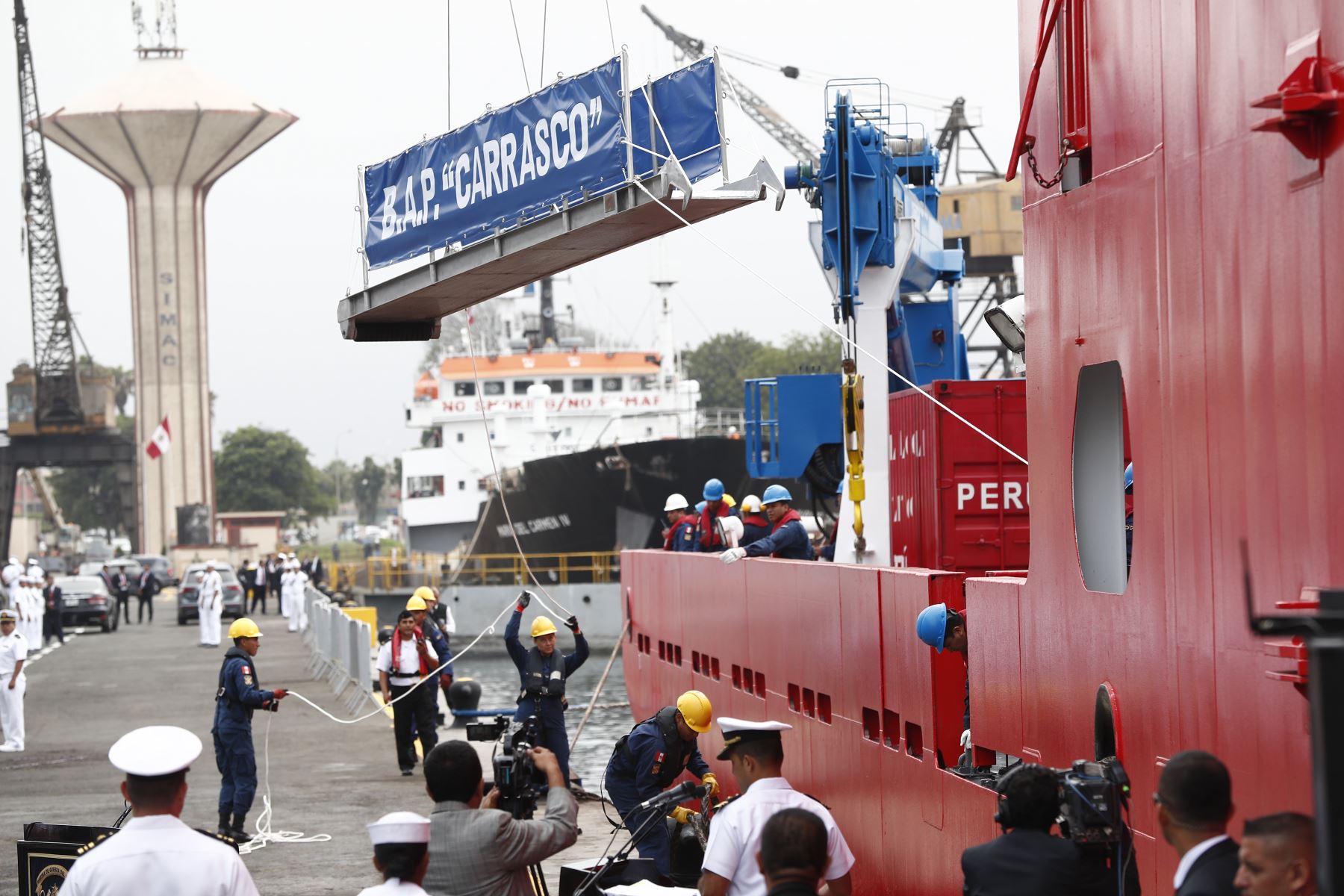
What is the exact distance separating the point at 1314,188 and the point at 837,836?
2.36 m

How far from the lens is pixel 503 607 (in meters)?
42.8

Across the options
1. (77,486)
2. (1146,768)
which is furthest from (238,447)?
(1146,768)

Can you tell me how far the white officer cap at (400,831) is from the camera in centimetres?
435

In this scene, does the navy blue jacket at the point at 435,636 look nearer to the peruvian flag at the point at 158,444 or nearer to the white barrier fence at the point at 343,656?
the white barrier fence at the point at 343,656

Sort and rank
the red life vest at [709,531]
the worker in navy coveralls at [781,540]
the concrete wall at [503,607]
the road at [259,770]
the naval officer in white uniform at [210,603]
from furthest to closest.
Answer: the concrete wall at [503,607], the naval officer in white uniform at [210,603], the red life vest at [709,531], the worker in navy coveralls at [781,540], the road at [259,770]

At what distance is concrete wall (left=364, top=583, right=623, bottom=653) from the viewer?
40.0 meters

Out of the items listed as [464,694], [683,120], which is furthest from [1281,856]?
[464,694]

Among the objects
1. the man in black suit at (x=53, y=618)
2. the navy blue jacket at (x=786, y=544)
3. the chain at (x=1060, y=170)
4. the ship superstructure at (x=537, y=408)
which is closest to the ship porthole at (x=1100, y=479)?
the chain at (x=1060, y=170)

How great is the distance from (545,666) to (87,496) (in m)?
130

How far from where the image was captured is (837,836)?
5.11 metres

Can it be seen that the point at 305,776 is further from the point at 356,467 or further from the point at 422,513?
the point at 356,467

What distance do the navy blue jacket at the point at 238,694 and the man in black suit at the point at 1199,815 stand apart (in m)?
8.91

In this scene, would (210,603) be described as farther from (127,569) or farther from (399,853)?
(399,853)

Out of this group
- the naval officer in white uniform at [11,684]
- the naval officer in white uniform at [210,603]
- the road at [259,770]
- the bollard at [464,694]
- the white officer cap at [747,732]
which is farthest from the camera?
the naval officer in white uniform at [210,603]
